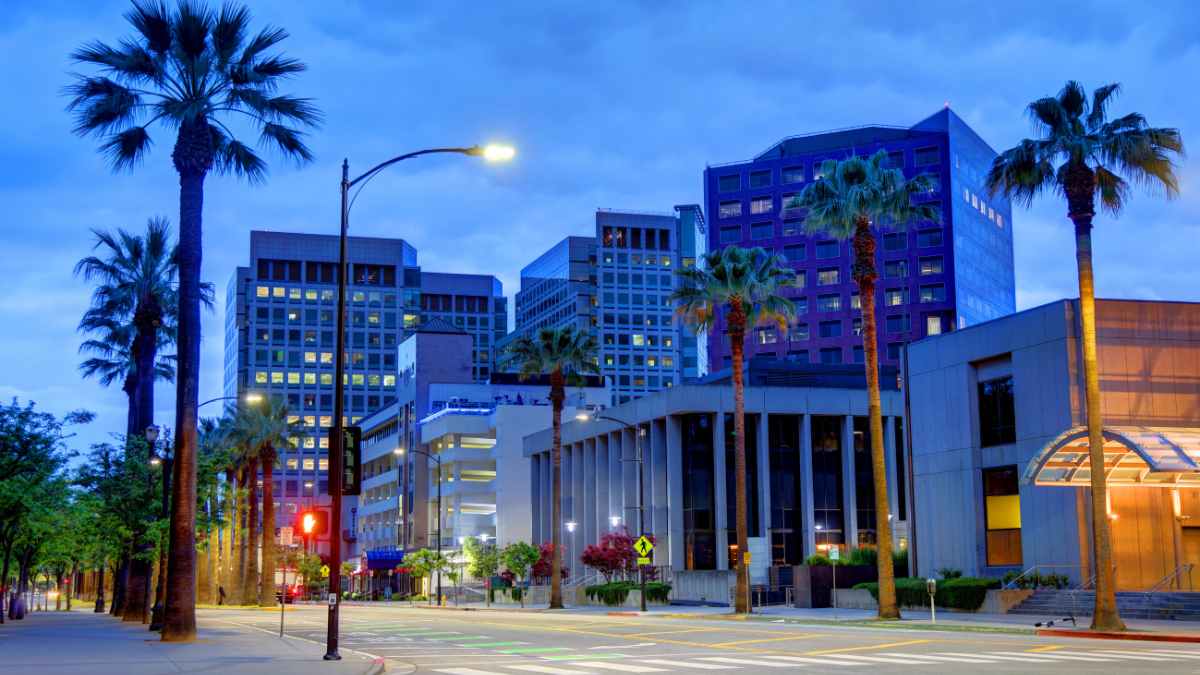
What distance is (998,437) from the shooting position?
49594mm

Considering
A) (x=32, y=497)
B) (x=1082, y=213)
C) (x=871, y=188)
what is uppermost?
(x=871, y=188)

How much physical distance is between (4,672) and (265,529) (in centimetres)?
6464

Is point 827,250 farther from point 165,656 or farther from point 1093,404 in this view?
point 165,656

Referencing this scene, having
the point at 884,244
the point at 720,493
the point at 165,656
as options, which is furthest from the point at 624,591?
the point at 884,244

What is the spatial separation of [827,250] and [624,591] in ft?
254

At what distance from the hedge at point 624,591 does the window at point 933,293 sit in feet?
235

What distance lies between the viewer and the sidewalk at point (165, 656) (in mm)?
22188

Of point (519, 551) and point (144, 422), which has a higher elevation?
point (144, 422)

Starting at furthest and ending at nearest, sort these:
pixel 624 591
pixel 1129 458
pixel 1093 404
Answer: pixel 624 591
pixel 1129 458
pixel 1093 404

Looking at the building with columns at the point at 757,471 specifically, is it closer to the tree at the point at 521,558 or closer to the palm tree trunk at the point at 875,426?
the tree at the point at 521,558

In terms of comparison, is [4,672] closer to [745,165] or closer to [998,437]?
[998,437]

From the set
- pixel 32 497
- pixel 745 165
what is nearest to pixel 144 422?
pixel 32 497

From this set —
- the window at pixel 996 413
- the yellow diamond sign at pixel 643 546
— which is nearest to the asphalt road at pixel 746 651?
the window at pixel 996 413

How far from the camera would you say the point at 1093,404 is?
34.8 metres
